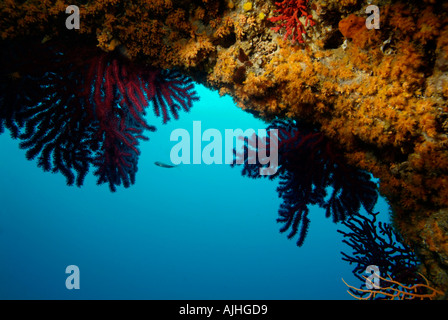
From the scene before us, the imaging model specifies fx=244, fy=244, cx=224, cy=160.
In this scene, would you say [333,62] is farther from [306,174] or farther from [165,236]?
[165,236]

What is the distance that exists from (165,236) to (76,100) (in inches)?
2599

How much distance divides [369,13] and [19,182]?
7893 centimetres

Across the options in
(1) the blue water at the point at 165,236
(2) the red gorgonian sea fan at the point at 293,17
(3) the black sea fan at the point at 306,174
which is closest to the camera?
(2) the red gorgonian sea fan at the point at 293,17

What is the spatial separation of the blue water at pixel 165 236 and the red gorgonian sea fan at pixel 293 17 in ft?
154

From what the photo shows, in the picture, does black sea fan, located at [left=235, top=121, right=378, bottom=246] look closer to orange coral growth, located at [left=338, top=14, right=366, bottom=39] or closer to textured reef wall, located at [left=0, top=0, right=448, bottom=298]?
textured reef wall, located at [left=0, top=0, right=448, bottom=298]

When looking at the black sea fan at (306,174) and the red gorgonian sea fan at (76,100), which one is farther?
the black sea fan at (306,174)

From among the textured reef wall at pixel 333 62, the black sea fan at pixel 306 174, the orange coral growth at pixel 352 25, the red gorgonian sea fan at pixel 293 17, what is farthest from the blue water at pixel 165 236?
the orange coral growth at pixel 352 25

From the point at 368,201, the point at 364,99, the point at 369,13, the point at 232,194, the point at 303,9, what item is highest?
the point at 303,9

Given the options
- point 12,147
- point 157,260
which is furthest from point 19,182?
point 157,260

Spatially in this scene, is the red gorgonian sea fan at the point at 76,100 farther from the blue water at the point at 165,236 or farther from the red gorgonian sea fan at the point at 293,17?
the blue water at the point at 165,236

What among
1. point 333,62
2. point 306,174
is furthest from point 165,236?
point 333,62

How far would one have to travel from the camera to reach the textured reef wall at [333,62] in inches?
99.0

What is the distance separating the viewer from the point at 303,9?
292 cm
